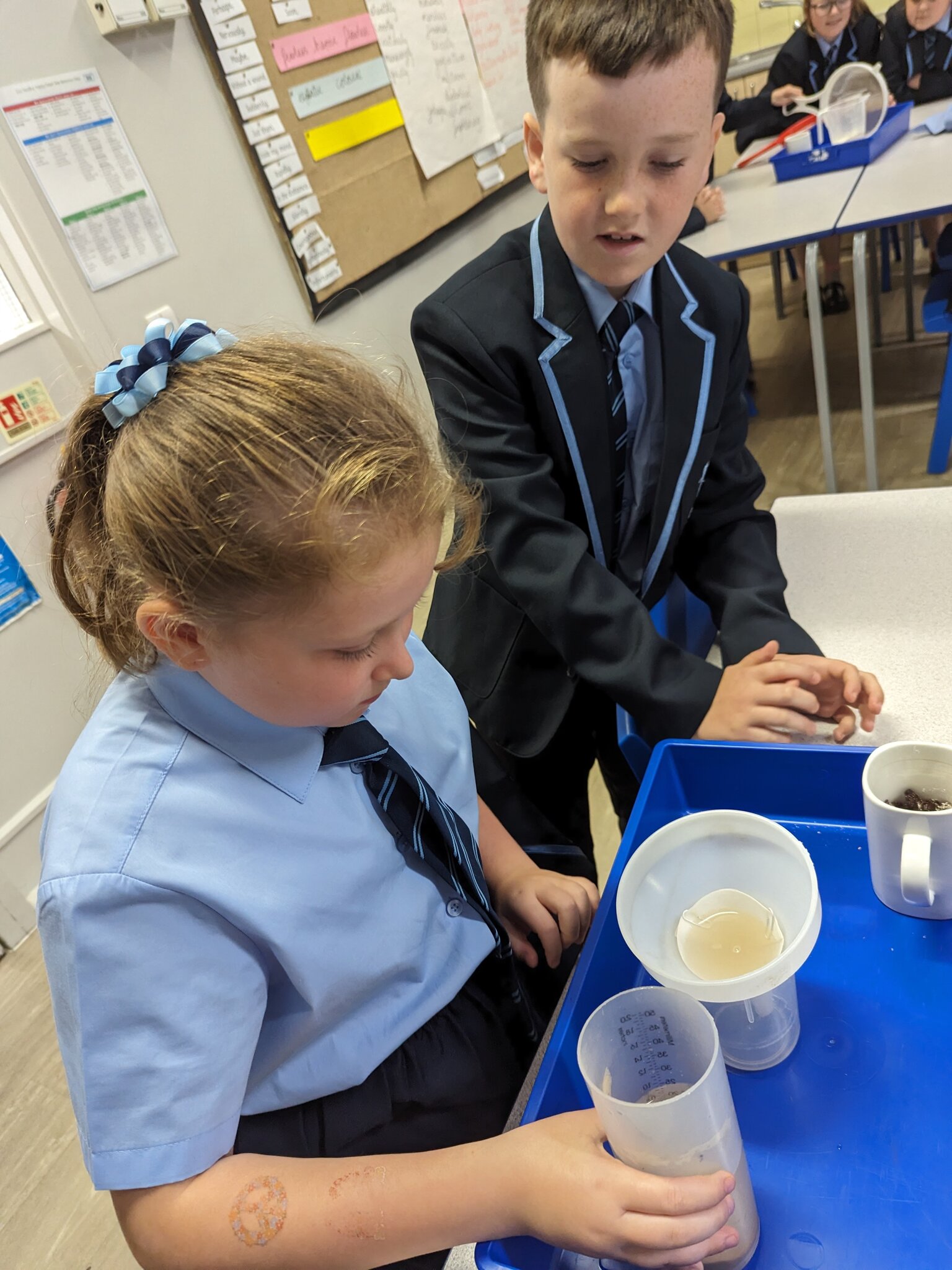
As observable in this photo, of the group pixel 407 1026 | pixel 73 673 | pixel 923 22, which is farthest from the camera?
pixel 923 22

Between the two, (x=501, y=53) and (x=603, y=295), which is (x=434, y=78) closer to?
(x=501, y=53)

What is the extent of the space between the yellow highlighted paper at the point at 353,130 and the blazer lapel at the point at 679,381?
1783 mm

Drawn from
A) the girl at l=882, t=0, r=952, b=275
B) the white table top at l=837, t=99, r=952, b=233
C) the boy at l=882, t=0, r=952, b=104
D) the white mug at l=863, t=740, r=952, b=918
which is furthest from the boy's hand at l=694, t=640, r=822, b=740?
the boy at l=882, t=0, r=952, b=104

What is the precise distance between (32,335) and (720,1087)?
1.85 m

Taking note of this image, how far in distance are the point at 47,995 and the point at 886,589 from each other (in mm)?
1631

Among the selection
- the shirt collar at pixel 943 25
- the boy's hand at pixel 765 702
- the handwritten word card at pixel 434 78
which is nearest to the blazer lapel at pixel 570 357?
the boy's hand at pixel 765 702

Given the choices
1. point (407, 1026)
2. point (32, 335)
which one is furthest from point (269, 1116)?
point (32, 335)

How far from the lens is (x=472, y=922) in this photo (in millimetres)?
720

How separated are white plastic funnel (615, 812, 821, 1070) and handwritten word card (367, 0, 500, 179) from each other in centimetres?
272

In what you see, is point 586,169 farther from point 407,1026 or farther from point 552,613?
point 407,1026

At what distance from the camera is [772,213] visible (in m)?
2.32

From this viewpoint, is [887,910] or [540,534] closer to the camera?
[887,910]

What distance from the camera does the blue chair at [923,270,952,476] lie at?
7.10 feet

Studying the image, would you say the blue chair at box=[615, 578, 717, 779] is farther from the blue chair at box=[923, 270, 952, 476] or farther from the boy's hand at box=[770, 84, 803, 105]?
the boy's hand at box=[770, 84, 803, 105]
